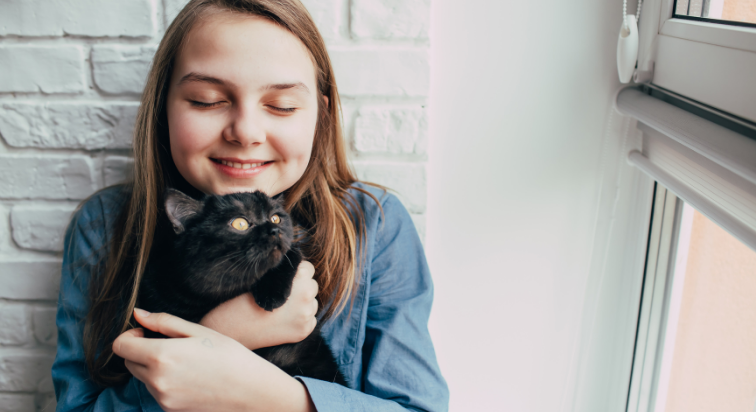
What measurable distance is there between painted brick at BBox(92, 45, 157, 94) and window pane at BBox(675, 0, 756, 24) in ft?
3.80

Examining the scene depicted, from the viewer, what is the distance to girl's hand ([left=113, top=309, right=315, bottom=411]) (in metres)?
0.72

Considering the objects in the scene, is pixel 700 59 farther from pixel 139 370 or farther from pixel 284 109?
pixel 139 370

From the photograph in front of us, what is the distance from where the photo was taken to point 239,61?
0.76m

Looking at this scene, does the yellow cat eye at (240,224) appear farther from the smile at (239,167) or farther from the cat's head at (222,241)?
the smile at (239,167)

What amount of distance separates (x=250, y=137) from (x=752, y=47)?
81 cm

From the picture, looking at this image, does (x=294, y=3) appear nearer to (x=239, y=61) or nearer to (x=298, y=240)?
(x=239, y=61)

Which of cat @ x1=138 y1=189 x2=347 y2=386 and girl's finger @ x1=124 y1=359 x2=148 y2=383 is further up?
cat @ x1=138 y1=189 x2=347 y2=386

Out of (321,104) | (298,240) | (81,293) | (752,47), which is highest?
(752,47)

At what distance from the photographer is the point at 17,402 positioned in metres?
1.16

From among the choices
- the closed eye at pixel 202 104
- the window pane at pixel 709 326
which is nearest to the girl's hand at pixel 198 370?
the closed eye at pixel 202 104

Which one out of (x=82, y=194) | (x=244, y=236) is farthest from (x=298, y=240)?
(x=82, y=194)

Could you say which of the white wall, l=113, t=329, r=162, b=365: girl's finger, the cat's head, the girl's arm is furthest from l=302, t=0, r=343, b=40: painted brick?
l=113, t=329, r=162, b=365: girl's finger

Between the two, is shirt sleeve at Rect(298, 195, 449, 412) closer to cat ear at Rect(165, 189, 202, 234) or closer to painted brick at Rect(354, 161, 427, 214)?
painted brick at Rect(354, 161, 427, 214)

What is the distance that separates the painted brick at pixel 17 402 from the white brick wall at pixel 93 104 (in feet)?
0.57
